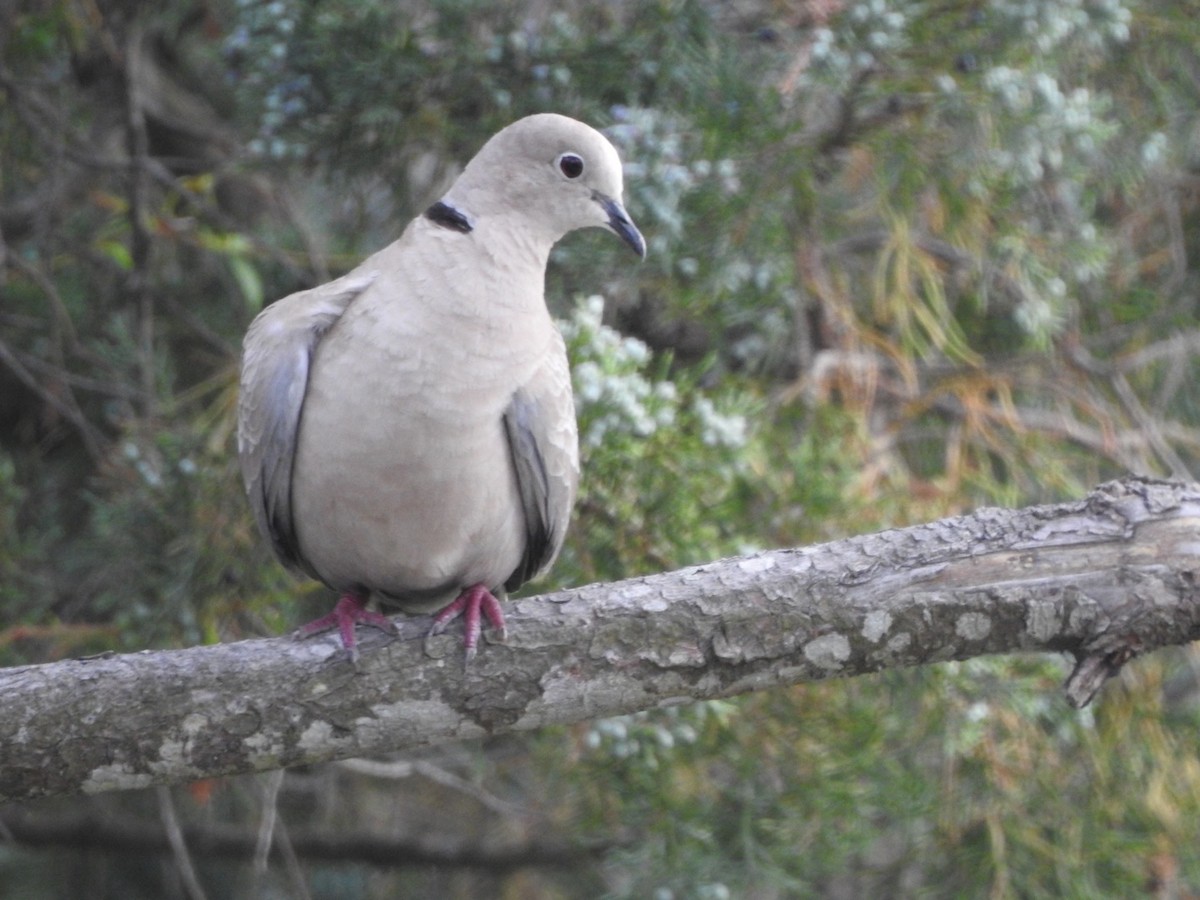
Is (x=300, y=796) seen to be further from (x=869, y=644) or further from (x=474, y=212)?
(x=869, y=644)

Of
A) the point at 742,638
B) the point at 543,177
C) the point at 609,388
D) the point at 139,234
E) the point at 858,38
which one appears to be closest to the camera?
the point at 742,638

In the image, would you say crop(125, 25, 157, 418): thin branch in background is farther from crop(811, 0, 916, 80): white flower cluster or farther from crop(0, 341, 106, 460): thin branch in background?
crop(811, 0, 916, 80): white flower cluster

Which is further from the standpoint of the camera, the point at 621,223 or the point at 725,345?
the point at 725,345

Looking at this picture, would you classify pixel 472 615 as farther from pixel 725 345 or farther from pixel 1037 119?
pixel 1037 119

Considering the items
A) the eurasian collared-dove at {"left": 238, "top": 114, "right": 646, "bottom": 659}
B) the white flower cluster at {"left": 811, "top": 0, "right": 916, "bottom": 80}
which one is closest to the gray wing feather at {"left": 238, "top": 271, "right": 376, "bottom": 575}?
the eurasian collared-dove at {"left": 238, "top": 114, "right": 646, "bottom": 659}

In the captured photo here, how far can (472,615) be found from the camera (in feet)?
7.43

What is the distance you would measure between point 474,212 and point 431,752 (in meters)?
2.28

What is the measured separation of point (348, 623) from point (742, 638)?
2.07 feet

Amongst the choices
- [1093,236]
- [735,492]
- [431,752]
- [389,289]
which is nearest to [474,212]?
[389,289]

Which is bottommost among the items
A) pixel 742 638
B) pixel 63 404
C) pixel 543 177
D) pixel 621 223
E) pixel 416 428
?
pixel 63 404

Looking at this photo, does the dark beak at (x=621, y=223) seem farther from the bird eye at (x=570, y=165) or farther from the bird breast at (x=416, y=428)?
the bird breast at (x=416, y=428)

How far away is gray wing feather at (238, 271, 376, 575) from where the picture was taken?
250cm

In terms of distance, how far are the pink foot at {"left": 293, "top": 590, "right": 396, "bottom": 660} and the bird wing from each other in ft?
1.26

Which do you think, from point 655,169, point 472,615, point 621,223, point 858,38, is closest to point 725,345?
point 655,169
